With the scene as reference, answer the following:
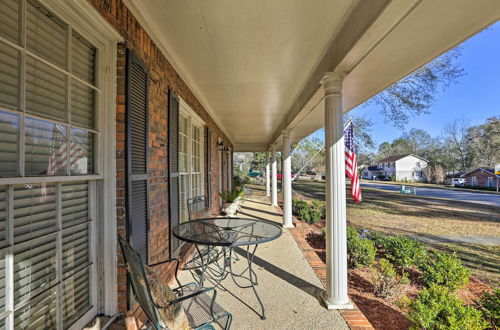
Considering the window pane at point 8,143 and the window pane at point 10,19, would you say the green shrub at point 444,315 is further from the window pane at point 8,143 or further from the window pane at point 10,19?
the window pane at point 10,19

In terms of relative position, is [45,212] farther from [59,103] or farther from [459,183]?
[459,183]

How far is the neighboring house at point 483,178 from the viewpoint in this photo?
95.5 ft

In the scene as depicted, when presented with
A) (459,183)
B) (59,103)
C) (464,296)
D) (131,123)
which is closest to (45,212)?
(59,103)

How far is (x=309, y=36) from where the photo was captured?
2342mm

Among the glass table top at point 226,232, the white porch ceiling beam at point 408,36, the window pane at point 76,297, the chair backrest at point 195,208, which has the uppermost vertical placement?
the white porch ceiling beam at point 408,36

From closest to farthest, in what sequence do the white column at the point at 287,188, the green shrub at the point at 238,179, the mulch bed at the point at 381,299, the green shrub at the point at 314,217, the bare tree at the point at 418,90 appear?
the mulch bed at the point at 381,299 → the white column at the point at 287,188 → the bare tree at the point at 418,90 → the green shrub at the point at 314,217 → the green shrub at the point at 238,179

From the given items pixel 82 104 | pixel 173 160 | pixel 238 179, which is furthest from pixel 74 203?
pixel 238 179

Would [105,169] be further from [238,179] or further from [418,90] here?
[238,179]

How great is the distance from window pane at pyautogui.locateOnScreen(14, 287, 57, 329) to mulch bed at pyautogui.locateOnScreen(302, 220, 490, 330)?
8.34ft

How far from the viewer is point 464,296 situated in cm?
328

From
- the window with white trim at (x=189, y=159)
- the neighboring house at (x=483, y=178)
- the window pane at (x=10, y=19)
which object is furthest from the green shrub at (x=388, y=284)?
the neighboring house at (x=483, y=178)

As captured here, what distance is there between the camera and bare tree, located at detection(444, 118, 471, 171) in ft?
129

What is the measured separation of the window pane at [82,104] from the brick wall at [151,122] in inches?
7.1

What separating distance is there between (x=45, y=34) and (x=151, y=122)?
1123 mm
